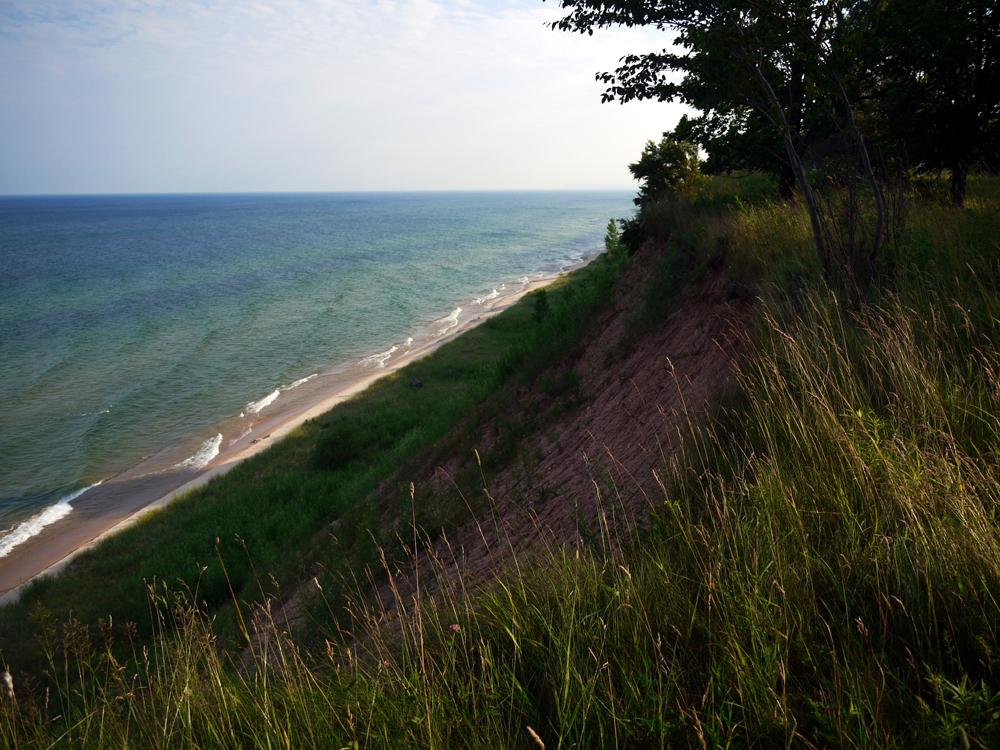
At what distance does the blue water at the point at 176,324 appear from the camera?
91.5 feet

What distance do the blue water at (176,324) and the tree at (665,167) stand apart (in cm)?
2195

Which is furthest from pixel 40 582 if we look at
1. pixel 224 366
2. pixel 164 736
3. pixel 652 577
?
pixel 224 366

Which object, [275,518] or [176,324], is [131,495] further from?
[176,324]

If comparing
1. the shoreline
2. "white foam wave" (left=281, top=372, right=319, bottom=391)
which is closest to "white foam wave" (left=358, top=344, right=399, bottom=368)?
the shoreline

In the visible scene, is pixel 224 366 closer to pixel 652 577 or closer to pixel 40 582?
pixel 40 582

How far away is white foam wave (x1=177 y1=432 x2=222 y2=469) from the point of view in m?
25.0

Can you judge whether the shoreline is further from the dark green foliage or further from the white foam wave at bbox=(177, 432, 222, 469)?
the dark green foliage

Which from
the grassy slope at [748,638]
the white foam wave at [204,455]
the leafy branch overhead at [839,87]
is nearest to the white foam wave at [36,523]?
the white foam wave at [204,455]

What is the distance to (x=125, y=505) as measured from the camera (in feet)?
71.9

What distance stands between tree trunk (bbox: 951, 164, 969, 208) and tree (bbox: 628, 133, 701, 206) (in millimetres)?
8872

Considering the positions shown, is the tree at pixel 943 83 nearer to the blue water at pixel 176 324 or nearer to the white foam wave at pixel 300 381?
the blue water at pixel 176 324

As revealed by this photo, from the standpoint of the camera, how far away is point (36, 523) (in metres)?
20.9

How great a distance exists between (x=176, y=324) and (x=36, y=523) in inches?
1157

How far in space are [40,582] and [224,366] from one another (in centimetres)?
2311
